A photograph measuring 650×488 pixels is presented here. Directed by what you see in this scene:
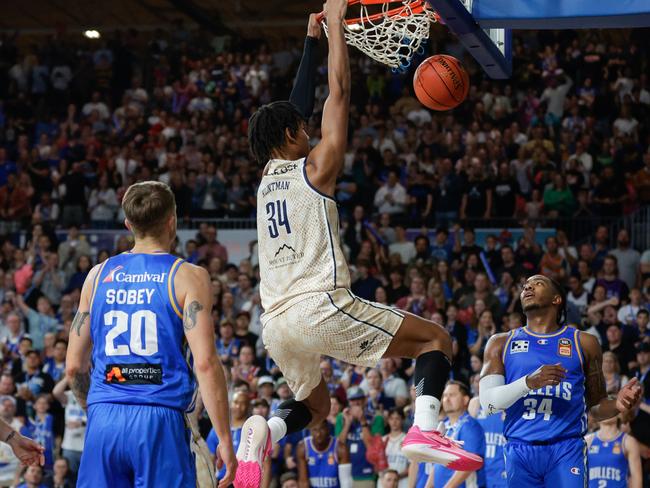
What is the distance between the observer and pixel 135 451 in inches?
209

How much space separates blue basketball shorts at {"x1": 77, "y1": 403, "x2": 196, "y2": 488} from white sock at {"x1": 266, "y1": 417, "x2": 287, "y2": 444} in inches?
52.9

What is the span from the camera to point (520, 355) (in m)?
8.09

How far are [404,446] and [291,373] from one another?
2.99 ft

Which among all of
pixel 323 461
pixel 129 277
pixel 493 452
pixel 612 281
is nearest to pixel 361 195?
pixel 612 281

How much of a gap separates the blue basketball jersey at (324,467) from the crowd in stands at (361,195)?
192mm

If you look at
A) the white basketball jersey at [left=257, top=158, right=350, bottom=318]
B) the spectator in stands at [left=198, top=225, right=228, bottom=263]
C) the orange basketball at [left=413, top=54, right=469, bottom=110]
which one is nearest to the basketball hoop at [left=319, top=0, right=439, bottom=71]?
the orange basketball at [left=413, top=54, right=469, bottom=110]

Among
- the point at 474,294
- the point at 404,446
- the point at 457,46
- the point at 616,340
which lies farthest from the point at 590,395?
the point at 457,46

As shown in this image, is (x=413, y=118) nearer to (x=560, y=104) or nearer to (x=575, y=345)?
(x=560, y=104)

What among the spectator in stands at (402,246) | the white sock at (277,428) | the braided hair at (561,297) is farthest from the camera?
the spectator in stands at (402,246)

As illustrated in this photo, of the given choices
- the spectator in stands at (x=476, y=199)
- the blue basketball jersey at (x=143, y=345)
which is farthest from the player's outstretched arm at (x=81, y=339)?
the spectator in stands at (x=476, y=199)

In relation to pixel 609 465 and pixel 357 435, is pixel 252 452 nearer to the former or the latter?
pixel 609 465

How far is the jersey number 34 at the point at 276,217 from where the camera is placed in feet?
20.7

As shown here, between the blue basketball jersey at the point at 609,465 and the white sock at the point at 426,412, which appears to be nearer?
the white sock at the point at 426,412

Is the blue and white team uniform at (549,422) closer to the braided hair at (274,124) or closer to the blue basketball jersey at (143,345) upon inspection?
the braided hair at (274,124)
